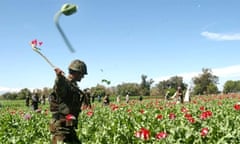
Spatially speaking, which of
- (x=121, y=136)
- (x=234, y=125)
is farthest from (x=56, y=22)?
(x=234, y=125)

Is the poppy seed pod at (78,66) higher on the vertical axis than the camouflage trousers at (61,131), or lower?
higher

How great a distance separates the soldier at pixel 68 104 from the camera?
21.1ft

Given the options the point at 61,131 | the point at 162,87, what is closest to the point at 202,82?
the point at 162,87

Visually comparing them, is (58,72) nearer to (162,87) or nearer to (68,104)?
(68,104)

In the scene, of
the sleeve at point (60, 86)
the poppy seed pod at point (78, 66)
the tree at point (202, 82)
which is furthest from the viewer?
the tree at point (202, 82)

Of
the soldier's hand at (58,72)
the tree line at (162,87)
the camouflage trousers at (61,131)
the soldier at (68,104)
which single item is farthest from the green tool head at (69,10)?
the tree line at (162,87)

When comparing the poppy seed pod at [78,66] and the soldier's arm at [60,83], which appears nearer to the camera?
the soldier's arm at [60,83]

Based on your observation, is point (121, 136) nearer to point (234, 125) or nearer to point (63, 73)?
point (234, 125)

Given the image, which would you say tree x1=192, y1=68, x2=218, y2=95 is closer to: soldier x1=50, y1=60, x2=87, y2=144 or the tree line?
the tree line

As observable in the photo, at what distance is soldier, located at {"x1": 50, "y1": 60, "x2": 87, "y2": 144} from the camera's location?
21.1ft

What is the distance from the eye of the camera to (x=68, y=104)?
661 cm

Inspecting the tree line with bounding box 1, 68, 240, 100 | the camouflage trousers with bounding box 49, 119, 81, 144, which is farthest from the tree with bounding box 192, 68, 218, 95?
the camouflage trousers with bounding box 49, 119, 81, 144

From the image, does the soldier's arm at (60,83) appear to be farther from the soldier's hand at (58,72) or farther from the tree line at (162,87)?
the tree line at (162,87)

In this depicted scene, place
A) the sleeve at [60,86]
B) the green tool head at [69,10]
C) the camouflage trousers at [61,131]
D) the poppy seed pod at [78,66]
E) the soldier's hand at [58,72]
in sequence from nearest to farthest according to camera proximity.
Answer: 1. the green tool head at [69,10]
2. the soldier's hand at [58,72]
3. the sleeve at [60,86]
4. the poppy seed pod at [78,66]
5. the camouflage trousers at [61,131]
